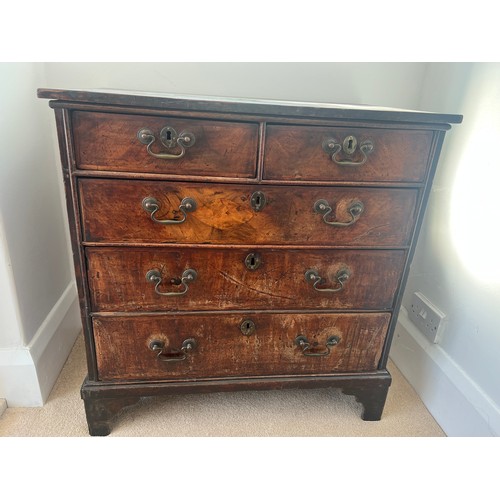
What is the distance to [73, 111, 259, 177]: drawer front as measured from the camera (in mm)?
740

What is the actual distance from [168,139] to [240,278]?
38 centimetres

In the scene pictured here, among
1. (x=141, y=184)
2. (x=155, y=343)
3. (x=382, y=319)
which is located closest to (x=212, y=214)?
(x=141, y=184)

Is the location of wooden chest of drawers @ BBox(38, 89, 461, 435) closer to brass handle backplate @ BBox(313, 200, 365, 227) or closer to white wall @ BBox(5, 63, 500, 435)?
brass handle backplate @ BBox(313, 200, 365, 227)

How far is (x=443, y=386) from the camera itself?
111 centimetres

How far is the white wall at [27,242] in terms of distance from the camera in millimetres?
968

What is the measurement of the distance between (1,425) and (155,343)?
0.56m

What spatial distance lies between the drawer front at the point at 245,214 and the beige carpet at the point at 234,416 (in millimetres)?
604

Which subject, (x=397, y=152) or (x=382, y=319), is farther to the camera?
(x=382, y=319)

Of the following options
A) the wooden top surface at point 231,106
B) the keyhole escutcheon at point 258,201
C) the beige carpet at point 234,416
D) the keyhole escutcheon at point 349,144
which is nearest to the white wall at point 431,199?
the beige carpet at point 234,416

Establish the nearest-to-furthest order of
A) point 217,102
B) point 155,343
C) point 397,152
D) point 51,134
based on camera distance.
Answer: point 217,102, point 397,152, point 155,343, point 51,134

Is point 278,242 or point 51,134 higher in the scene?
point 51,134

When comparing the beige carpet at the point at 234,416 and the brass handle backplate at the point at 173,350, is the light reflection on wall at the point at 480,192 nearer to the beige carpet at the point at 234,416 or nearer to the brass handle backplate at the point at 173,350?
the beige carpet at the point at 234,416
